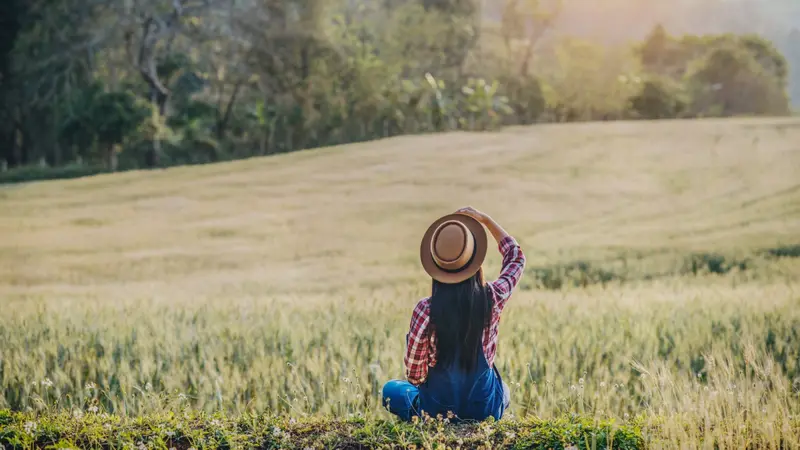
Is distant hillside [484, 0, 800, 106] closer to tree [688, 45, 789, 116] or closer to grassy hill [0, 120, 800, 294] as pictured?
tree [688, 45, 789, 116]

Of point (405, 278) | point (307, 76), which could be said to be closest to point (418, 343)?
point (405, 278)

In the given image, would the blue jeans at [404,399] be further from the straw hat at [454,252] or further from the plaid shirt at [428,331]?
the straw hat at [454,252]

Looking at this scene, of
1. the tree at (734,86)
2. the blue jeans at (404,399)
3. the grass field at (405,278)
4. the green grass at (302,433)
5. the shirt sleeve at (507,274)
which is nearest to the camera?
the green grass at (302,433)

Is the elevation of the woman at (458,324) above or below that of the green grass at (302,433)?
above

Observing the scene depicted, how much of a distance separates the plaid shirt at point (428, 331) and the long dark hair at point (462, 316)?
32 millimetres

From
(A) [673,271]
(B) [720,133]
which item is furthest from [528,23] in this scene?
(A) [673,271]

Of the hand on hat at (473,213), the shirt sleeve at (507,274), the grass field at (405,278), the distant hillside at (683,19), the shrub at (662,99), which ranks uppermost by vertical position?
the distant hillside at (683,19)

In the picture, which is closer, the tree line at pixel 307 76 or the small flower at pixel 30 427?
the small flower at pixel 30 427

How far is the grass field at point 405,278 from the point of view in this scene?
12.4ft

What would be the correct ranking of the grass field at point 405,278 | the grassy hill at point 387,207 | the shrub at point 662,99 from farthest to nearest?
the shrub at point 662,99, the grassy hill at point 387,207, the grass field at point 405,278

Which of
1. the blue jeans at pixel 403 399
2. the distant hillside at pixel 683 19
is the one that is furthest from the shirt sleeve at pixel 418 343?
the distant hillside at pixel 683 19

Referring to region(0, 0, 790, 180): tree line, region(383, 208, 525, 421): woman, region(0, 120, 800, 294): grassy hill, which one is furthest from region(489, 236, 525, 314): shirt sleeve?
region(0, 0, 790, 180): tree line

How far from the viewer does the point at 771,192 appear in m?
11.4

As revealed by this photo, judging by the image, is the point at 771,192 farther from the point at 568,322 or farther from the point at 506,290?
the point at 506,290
